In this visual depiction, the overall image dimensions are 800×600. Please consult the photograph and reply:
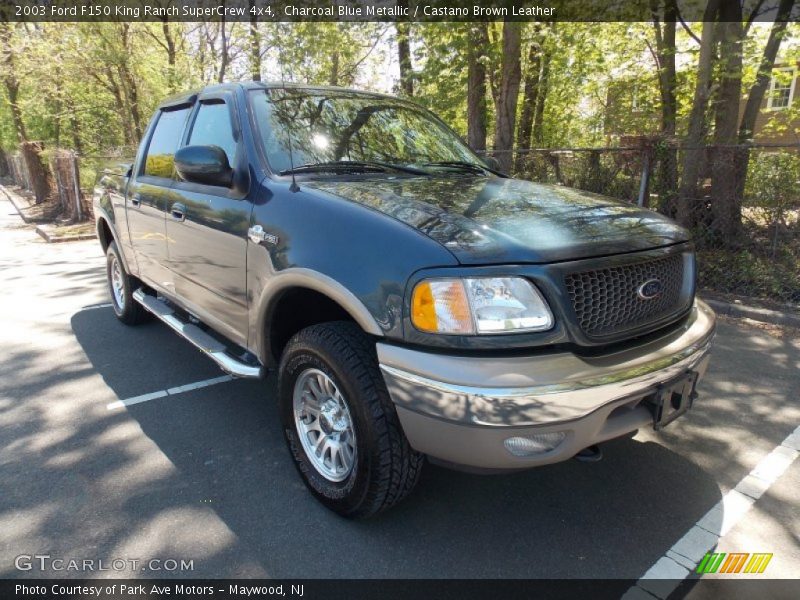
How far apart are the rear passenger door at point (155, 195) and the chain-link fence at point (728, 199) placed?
521 cm

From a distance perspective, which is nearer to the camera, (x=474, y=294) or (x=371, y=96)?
(x=474, y=294)

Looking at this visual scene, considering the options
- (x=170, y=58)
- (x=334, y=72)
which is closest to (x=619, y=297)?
(x=170, y=58)

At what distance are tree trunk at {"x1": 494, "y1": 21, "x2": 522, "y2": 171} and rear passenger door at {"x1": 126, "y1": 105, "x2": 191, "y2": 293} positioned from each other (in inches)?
205

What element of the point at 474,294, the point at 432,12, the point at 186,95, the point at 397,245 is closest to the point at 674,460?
the point at 474,294

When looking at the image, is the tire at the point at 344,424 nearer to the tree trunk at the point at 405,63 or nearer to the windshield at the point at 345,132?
the windshield at the point at 345,132

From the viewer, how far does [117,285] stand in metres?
5.59

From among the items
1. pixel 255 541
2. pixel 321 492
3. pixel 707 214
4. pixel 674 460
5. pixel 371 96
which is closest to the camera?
pixel 255 541

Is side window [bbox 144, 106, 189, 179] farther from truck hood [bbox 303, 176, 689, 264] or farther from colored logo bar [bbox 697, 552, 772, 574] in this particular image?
colored logo bar [bbox 697, 552, 772, 574]

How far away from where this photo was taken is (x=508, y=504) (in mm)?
2699

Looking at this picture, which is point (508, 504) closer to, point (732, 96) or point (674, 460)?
point (674, 460)

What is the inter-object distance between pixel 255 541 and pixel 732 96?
8.47m

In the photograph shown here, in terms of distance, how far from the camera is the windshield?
3047mm

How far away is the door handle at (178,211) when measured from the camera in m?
3.46

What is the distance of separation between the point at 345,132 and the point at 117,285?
3555 millimetres
